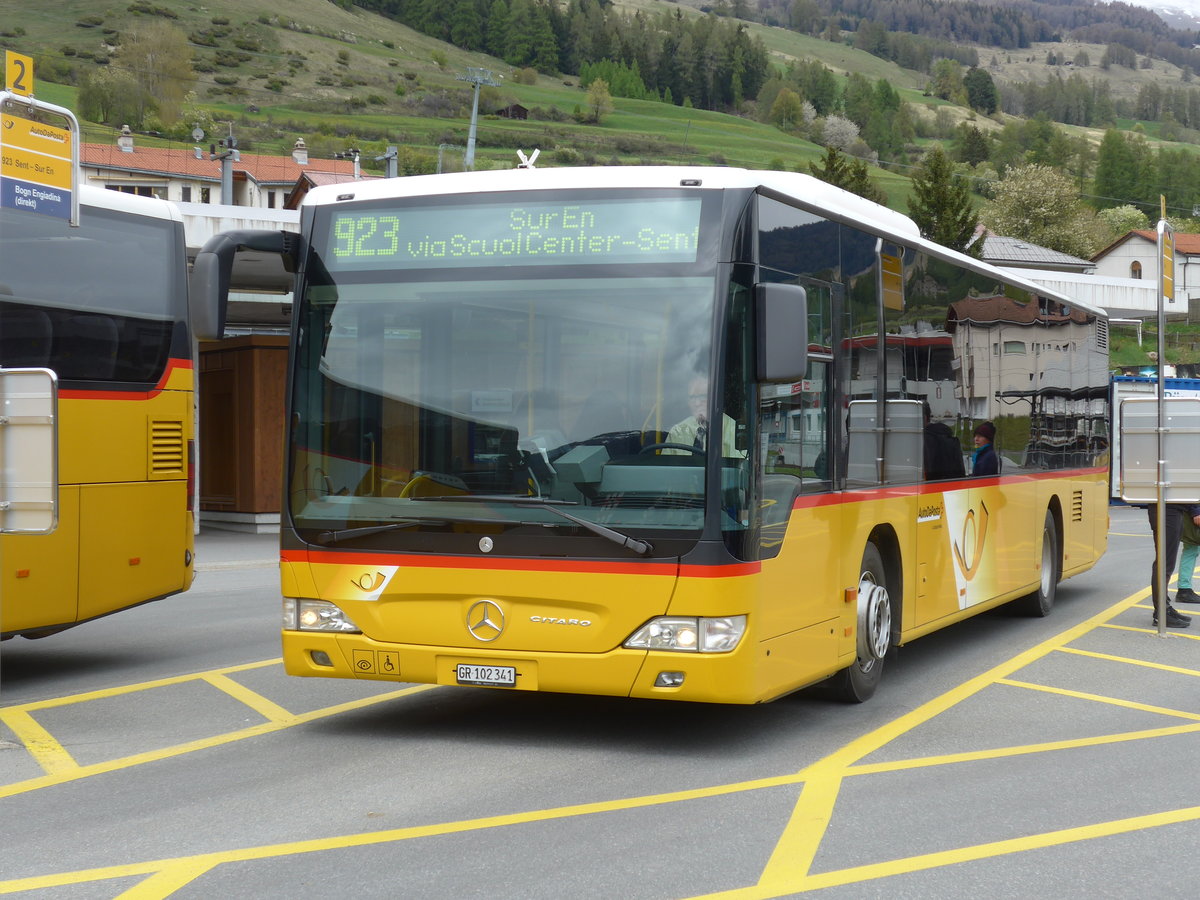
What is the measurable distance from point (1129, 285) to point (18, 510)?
4498 centimetres

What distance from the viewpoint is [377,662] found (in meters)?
7.39

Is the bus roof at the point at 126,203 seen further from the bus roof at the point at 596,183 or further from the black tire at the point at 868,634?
the black tire at the point at 868,634

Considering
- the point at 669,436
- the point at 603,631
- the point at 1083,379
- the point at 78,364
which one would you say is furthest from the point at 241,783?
the point at 1083,379

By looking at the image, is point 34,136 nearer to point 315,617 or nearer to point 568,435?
point 315,617

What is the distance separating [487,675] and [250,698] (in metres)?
2.40

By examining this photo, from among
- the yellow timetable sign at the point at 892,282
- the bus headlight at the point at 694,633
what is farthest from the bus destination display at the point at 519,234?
the yellow timetable sign at the point at 892,282

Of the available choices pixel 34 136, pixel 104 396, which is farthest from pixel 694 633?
pixel 104 396

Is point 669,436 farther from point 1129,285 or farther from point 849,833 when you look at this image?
point 1129,285

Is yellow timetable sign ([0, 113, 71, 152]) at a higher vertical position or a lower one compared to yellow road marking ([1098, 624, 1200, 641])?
higher

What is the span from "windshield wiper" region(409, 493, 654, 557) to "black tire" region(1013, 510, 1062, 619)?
7.47m

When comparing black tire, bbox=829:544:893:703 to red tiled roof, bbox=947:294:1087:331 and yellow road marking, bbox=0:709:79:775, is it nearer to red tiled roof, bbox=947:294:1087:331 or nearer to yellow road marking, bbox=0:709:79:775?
red tiled roof, bbox=947:294:1087:331

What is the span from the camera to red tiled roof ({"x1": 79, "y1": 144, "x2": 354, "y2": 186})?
102375mm

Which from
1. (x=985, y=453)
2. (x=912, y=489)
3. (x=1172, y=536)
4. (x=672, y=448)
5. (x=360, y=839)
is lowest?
(x=360, y=839)

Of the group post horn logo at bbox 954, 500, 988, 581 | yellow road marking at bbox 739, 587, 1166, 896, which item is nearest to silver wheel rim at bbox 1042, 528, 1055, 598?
yellow road marking at bbox 739, 587, 1166, 896
